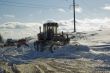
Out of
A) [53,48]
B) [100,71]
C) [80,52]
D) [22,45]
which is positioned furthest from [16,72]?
[22,45]

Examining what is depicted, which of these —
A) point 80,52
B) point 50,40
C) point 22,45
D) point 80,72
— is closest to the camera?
point 80,72

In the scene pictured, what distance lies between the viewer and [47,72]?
57.1ft

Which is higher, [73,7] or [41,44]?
[73,7]

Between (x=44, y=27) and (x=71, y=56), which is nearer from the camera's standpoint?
(x=71, y=56)

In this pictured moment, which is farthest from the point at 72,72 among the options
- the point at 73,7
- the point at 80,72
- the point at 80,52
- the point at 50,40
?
the point at 73,7

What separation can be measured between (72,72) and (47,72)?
4.70 ft

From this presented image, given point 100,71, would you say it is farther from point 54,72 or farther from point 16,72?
point 16,72

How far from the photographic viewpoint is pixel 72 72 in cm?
1745

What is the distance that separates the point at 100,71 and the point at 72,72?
173cm

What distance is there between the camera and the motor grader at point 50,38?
35.6 meters

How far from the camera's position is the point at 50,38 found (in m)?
36.5

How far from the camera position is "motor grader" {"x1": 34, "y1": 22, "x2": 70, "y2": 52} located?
35.6m

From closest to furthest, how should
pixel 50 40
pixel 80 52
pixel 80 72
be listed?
pixel 80 72 → pixel 80 52 → pixel 50 40

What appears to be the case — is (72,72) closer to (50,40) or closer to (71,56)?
(71,56)
